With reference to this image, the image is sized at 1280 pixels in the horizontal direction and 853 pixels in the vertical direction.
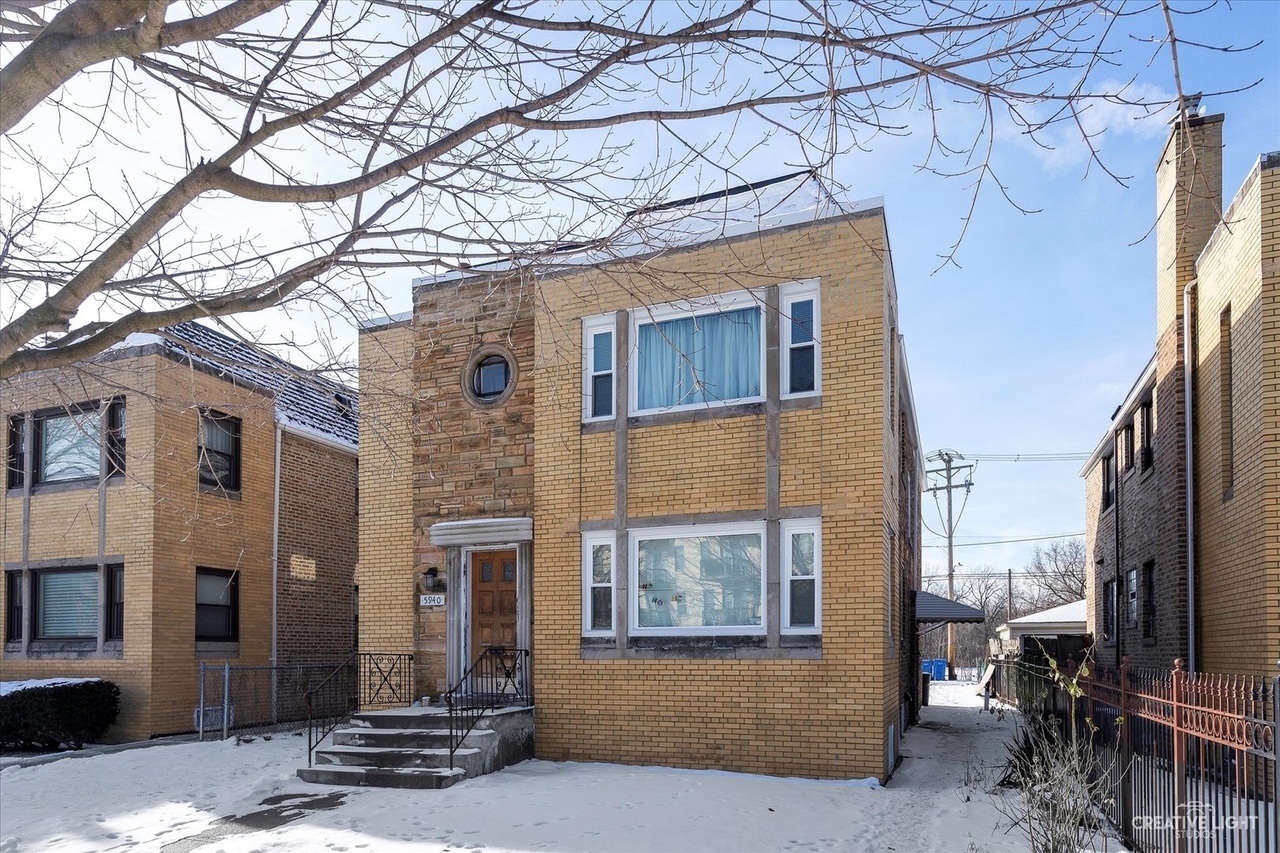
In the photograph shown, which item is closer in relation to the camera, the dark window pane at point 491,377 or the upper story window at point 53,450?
the dark window pane at point 491,377

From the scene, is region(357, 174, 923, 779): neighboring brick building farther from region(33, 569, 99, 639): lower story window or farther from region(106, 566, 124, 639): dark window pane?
region(33, 569, 99, 639): lower story window

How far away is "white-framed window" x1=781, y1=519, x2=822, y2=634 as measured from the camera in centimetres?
1174

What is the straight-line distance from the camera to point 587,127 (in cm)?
525

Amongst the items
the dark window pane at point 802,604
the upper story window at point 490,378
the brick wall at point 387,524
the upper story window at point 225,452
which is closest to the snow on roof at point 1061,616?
the dark window pane at point 802,604

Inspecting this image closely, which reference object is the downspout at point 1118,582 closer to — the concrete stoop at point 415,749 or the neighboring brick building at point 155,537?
the concrete stoop at point 415,749

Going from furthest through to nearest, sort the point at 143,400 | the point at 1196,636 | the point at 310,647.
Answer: the point at 310,647 < the point at 143,400 < the point at 1196,636

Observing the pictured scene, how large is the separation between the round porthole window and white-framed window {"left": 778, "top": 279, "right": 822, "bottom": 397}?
13.7 feet

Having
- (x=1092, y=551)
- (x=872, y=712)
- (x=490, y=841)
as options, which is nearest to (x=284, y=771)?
(x=490, y=841)

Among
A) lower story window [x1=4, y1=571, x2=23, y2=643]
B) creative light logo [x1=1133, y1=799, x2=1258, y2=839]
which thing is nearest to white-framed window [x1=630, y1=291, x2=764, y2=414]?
creative light logo [x1=1133, y1=799, x2=1258, y2=839]

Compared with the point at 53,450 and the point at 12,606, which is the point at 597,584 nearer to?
the point at 53,450

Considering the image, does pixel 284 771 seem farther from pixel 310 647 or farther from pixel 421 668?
pixel 310 647

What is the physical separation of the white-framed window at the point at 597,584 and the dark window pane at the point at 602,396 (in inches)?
64.0

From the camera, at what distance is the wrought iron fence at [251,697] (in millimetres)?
16969

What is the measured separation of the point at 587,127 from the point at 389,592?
10.8m
